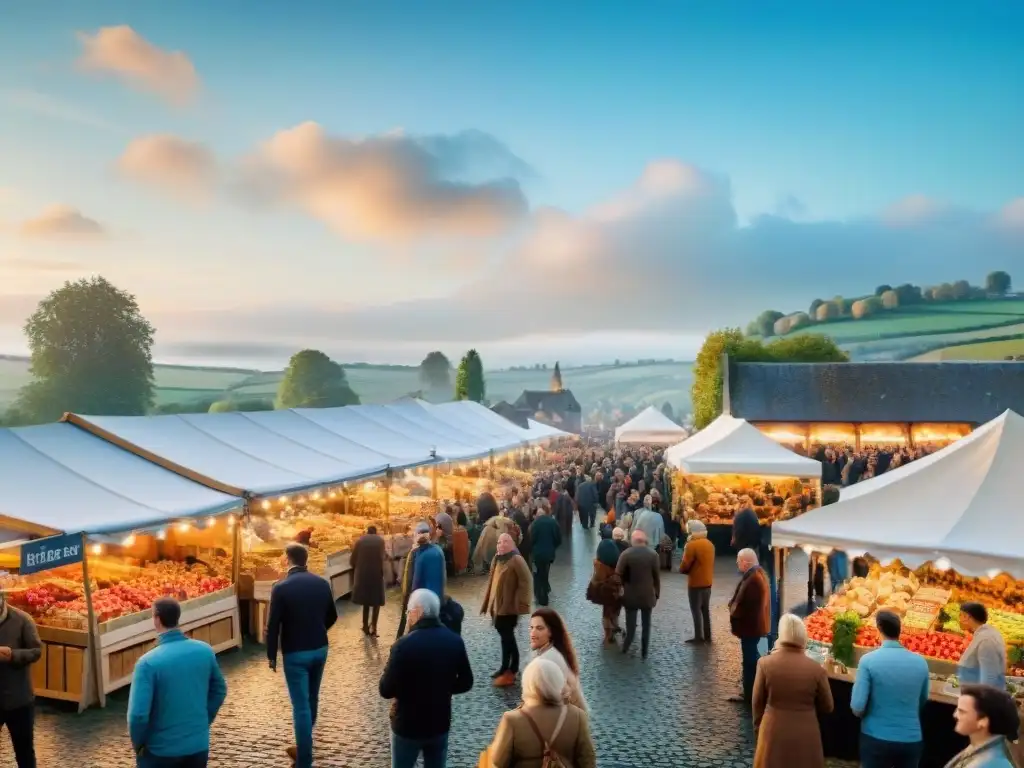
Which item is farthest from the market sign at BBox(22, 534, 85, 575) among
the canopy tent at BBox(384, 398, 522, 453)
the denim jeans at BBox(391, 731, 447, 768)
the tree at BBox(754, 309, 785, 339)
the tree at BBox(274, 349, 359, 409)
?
the tree at BBox(754, 309, 785, 339)

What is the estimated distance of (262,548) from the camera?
11.4 meters

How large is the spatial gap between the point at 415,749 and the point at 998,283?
158 meters

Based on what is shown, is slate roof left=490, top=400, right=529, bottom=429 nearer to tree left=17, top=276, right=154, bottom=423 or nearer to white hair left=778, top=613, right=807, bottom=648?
tree left=17, top=276, right=154, bottom=423

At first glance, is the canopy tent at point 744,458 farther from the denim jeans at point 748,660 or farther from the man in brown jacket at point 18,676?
the man in brown jacket at point 18,676

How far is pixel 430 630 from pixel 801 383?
37374mm

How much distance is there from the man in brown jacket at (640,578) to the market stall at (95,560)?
4456mm

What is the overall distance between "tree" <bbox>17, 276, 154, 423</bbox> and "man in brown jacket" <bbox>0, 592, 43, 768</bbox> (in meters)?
57.4

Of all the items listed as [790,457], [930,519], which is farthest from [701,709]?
[790,457]

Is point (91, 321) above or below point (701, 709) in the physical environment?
above

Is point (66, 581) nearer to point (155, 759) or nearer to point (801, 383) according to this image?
point (155, 759)

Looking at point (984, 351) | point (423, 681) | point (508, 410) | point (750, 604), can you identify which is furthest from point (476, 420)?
point (984, 351)

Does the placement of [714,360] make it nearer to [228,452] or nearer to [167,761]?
[228,452]

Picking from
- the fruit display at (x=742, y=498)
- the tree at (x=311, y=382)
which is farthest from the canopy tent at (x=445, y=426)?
the tree at (x=311, y=382)

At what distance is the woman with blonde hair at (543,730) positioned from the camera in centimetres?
339
